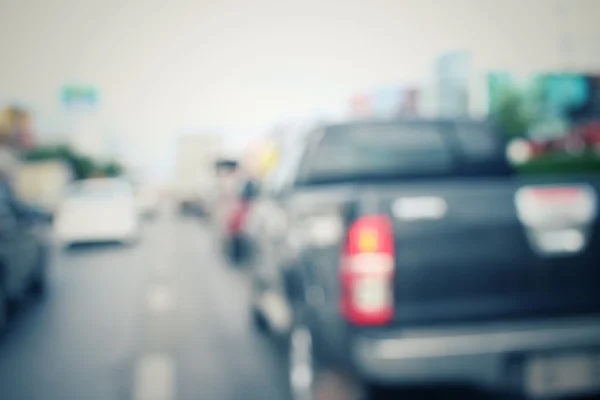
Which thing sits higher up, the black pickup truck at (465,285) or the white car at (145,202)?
the black pickup truck at (465,285)

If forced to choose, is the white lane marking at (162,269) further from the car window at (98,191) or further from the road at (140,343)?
the car window at (98,191)

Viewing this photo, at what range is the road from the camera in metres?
4.43

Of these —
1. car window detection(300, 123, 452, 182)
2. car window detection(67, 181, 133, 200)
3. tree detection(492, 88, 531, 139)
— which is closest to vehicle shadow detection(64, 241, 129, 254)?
car window detection(67, 181, 133, 200)

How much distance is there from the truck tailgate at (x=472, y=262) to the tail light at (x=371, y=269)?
0.15 ft

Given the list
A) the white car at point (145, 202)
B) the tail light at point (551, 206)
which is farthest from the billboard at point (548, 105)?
the tail light at point (551, 206)

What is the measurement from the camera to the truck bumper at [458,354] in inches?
108

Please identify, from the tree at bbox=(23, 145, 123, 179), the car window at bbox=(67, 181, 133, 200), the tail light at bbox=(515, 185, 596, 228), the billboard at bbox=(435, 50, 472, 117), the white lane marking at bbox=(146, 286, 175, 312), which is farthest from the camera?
the tree at bbox=(23, 145, 123, 179)

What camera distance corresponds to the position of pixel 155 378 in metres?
4.64

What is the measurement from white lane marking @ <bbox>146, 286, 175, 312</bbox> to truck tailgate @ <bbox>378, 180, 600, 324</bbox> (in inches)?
204

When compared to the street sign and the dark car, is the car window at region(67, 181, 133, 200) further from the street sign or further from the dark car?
the street sign

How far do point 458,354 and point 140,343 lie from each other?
387 centimetres

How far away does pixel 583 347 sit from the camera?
2.85m

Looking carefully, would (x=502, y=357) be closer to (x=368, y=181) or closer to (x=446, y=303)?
(x=446, y=303)

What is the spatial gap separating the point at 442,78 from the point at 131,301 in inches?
3353
